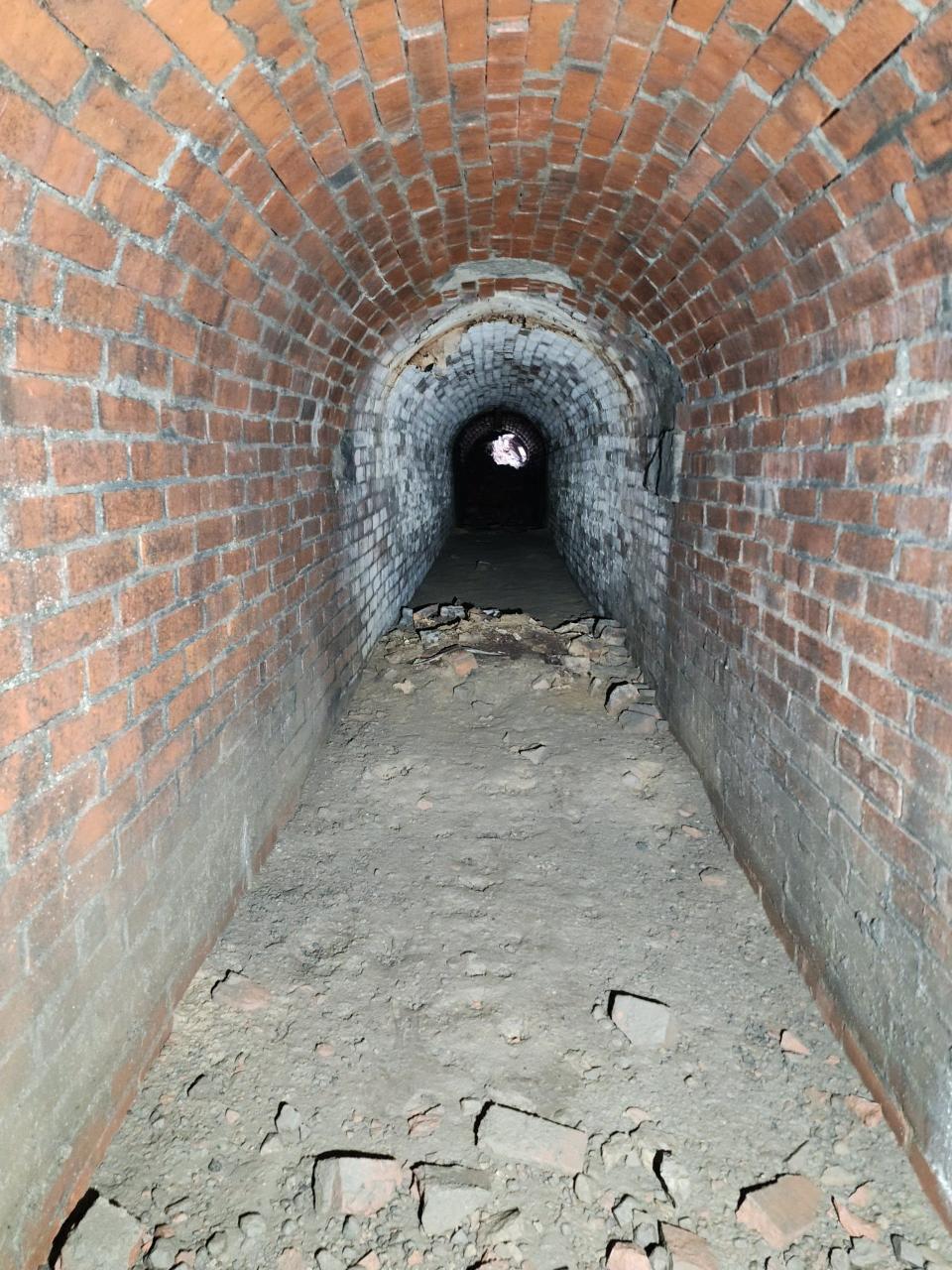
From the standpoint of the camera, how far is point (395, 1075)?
91.4 inches

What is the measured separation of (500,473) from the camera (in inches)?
672

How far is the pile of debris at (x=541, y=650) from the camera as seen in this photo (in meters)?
5.01

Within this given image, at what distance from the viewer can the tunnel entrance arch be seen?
44.3 ft

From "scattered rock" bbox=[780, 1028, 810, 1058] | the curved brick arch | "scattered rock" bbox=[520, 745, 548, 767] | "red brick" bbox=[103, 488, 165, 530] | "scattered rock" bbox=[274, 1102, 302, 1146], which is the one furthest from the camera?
the curved brick arch

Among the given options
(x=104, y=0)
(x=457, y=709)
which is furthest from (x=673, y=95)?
(x=457, y=709)

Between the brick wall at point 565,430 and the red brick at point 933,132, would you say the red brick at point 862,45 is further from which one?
the brick wall at point 565,430

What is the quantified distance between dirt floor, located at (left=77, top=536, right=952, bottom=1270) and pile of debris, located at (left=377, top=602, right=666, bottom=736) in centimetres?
118

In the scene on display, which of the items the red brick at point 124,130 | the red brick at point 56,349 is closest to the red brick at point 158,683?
the red brick at point 56,349

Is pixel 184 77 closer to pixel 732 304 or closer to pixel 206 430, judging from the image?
pixel 206 430

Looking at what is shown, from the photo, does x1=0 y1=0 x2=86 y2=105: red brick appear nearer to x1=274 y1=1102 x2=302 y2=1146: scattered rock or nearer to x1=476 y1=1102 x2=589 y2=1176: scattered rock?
x1=274 y1=1102 x2=302 y2=1146: scattered rock

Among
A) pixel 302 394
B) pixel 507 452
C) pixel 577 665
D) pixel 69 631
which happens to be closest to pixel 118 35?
pixel 69 631

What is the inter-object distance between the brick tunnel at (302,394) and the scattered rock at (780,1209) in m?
0.31

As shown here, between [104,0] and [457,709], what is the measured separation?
159 inches

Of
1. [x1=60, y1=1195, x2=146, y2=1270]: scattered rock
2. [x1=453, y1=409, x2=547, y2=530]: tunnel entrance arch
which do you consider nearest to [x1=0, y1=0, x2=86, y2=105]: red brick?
[x1=60, y1=1195, x2=146, y2=1270]: scattered rock
